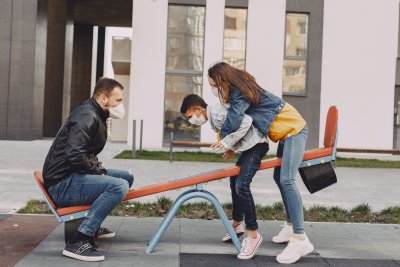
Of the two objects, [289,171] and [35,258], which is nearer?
[35,258]

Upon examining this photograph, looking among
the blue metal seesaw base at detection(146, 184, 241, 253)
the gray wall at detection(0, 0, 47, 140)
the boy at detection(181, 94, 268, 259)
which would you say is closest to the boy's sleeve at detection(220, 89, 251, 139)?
the boy at detection(181, 94, 268, 259)

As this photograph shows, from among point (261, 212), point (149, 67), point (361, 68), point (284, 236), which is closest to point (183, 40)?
point (149, 67)

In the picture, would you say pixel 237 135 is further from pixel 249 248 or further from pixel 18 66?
pixel 18 66

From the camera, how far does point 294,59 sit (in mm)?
19203

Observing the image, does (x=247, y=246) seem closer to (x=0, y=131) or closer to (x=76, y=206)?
(x=76, y=206)

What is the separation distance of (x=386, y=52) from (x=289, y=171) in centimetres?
1629

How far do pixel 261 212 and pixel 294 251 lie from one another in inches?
83.7

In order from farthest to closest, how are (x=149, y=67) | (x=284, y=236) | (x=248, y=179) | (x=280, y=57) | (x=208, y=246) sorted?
(x=280, y=57), (x=149, y=67), (x=284, y=236), (x=208, y=246), (x=248, y=179)

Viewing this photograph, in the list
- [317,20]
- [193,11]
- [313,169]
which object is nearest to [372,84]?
[317,20]

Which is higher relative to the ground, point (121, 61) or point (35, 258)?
point (121, 61)

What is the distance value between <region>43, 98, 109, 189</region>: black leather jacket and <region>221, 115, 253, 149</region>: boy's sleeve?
107cm

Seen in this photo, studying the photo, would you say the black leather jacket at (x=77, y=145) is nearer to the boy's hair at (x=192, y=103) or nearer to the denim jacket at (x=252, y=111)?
the boy's hair at (x=192, y=103)

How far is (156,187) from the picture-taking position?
14.6ft

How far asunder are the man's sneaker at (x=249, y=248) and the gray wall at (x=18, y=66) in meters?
18.0
